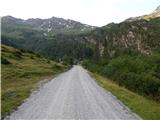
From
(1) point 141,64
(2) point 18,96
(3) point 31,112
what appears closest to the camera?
(3) point 31,112

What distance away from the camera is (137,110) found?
2641 cm

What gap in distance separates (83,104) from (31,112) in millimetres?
6281

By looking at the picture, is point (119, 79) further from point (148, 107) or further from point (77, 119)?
point (77, 119)

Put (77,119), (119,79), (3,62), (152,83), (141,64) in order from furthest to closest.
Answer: (141,64)
(3,62)
(119,79)
(152,83)
(77,119)

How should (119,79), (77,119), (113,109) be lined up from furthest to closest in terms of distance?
(119,79)
(113,109)
(77,119)

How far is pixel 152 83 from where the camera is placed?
2168 inches

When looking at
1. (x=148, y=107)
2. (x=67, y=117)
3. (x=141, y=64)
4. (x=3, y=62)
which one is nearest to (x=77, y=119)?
(x=67, y=117)

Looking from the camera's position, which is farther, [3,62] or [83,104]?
[3,62]

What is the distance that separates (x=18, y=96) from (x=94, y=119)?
14.3 m

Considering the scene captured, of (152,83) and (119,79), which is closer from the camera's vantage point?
(152,83)

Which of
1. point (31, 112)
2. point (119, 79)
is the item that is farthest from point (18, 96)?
point (119, 79)

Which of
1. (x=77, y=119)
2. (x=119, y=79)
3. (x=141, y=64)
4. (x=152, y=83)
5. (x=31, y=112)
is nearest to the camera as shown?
(x=77, y=119)

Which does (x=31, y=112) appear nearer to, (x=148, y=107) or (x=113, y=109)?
(x=113, y=109)

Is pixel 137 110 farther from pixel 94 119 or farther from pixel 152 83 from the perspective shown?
pixel 152 83
